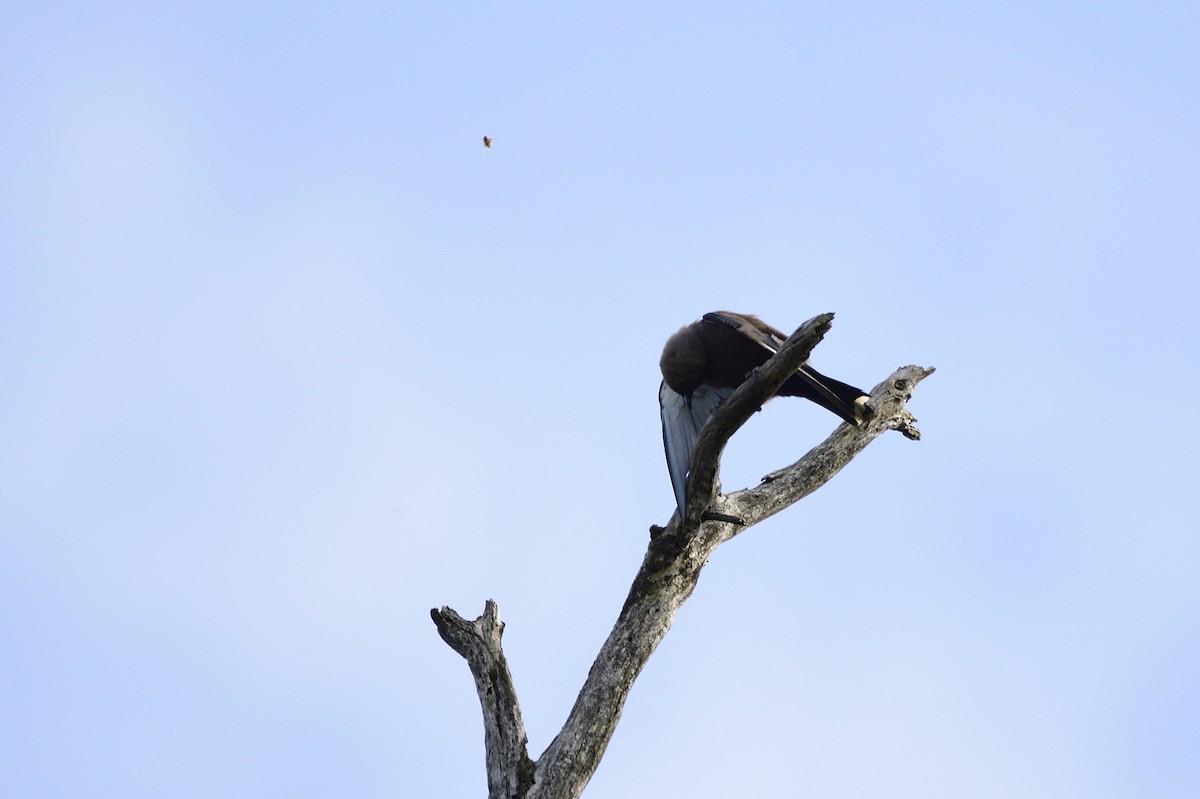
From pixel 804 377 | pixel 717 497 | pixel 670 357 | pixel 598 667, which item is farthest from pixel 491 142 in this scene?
pixel 598 667

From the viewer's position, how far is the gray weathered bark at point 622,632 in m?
4.78

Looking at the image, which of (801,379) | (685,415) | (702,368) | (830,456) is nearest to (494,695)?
(830,456)

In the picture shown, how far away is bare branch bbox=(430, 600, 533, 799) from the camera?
482cm

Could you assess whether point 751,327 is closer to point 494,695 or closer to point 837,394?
point 837,394

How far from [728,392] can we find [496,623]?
8.72 feet

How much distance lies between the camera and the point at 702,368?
286 inches

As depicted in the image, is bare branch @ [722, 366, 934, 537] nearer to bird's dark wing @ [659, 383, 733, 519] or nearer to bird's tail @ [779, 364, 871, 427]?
bird's tail @ [779, 364, 871, 427]

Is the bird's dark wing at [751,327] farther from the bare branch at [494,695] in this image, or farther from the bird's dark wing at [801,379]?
the bare branch at [494,695]

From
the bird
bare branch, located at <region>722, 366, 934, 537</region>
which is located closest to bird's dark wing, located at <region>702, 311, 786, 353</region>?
the bird

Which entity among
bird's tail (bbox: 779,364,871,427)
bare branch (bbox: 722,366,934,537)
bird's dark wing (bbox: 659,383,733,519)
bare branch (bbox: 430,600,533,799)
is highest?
bird's dark wing (bbox: 659,383,733,519)

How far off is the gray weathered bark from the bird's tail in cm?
92

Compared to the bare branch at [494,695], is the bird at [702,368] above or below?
above

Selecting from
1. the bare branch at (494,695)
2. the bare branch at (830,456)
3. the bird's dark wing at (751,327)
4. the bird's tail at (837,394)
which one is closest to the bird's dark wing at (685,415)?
the bird's dark wing at (751,327)

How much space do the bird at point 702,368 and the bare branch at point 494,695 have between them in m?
1.93
